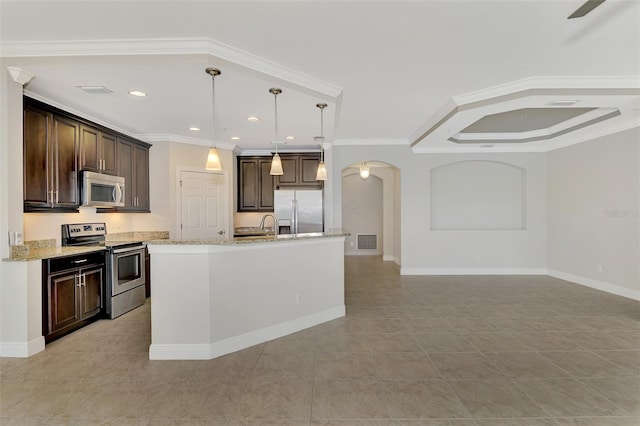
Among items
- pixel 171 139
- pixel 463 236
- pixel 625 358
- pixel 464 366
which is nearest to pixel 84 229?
pixel 171 139

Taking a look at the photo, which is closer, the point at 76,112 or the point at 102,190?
the point at 76,112

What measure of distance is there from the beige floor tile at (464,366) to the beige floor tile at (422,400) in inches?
8.1

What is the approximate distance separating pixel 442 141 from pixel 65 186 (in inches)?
228

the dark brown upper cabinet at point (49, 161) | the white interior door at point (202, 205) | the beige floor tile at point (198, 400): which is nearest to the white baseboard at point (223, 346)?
the beige floor tile at point (198, 400)

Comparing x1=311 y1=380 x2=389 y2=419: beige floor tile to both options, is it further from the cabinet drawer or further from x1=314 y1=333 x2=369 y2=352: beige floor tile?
the cabinet drawer

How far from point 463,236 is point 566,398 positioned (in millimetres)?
4515

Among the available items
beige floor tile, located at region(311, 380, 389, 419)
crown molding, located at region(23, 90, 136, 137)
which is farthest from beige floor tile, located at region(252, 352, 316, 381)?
crown molding, located at region(23, 90, 136, 137)

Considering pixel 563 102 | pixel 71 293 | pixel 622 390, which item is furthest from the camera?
pixel 563 102

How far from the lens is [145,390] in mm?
2330

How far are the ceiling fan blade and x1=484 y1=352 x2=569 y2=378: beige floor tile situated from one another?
2733mm

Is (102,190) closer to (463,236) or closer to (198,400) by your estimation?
(198,400)

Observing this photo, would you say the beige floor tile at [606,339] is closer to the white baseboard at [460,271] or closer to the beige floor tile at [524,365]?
the beige floor tile at [524,365]

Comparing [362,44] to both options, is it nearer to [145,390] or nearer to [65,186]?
[145,390]

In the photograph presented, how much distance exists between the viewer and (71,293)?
3365mm
